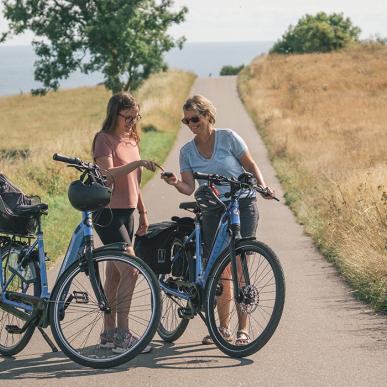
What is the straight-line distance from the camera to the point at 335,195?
1254cm

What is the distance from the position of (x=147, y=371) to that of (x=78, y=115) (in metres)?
50.9

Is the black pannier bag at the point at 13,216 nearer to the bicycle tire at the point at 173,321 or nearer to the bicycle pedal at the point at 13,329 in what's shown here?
the bicycle pedal at the point at 13,329

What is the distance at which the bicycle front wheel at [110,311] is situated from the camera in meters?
5.69

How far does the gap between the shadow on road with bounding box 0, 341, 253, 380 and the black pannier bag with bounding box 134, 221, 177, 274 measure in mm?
597

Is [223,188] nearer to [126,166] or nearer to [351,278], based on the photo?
[126,166]

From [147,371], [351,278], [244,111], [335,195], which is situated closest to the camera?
[147,371]

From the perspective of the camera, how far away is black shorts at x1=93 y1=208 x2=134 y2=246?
6262 mm

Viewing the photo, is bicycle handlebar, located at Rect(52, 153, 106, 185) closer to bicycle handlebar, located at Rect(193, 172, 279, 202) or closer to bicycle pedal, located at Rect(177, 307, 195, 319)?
bicycle handlebar, located at Rect(193, 172, 279, 202)

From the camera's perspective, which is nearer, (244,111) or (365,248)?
(365,248)

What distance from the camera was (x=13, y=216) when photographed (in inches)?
243

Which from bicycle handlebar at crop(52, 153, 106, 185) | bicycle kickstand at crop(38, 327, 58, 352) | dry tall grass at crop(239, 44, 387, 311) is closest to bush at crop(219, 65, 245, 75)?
dry tall grass at crop(239, 44, 387, 311)

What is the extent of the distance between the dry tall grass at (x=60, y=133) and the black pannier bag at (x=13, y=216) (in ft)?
13.7

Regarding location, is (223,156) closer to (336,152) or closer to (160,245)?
(160,245)

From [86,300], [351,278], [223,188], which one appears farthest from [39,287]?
[351,278]
